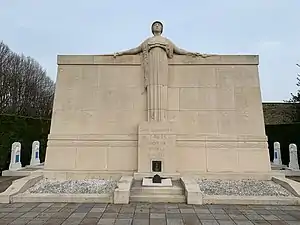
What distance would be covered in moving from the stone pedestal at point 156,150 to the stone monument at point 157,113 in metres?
0.03

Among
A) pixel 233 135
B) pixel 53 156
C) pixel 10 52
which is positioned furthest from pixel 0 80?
pixel 233 135

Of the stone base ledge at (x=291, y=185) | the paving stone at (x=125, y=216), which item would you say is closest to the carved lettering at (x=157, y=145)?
the paving stone at (x=125, y=216)

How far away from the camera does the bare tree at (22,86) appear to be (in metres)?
25.0

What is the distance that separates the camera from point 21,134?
13555mm

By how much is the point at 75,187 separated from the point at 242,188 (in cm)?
428

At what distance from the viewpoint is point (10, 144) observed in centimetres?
1259

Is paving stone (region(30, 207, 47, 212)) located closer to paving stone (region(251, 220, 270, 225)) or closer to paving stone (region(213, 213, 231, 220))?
paving stone (region(213, 213, 231, 220))

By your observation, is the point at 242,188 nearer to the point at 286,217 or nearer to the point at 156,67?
the point at 286,217

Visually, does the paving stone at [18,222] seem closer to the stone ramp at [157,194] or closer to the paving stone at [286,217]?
the stone ramp at [157,194]

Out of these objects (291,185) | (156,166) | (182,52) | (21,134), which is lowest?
(291,185)

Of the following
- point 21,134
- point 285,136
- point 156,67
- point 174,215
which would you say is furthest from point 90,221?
point 285,136

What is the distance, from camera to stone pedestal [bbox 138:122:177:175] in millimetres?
8391

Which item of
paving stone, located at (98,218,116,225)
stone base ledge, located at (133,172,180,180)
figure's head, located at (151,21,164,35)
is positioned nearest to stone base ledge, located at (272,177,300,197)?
stone base ledge, located at (133,172,180,180)

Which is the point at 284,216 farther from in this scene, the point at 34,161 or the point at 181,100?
the point at 34,161
